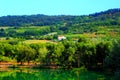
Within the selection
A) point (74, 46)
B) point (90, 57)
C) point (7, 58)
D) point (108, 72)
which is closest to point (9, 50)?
point (7, 58)

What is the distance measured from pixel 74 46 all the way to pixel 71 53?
4703 mm

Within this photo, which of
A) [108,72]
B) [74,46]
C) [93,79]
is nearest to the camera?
[93,79]

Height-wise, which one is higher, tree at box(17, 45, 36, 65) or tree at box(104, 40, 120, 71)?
tree at box(104, 40, 120, 71)

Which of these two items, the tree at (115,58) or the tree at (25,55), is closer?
the tree at (115,58)

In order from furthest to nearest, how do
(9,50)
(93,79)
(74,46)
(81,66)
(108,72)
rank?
(9,50) < (74,46) < (81,66) < (108,72) < (93,79)

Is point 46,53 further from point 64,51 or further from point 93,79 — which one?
point 93,79

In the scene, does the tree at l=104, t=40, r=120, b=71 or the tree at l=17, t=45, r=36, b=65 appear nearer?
the tree at l=104, t=40, r=120, b=71

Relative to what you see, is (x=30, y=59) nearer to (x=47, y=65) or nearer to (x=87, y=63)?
(x=47, y=65)

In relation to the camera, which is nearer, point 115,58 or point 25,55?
point 115,58

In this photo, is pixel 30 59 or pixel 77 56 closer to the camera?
pixel 77 56

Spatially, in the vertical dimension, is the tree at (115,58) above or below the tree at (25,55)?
above

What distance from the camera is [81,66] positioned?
93125mm

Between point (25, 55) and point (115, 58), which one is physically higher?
point (115, 58)

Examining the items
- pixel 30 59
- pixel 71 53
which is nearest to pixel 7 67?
pixel 30 59
